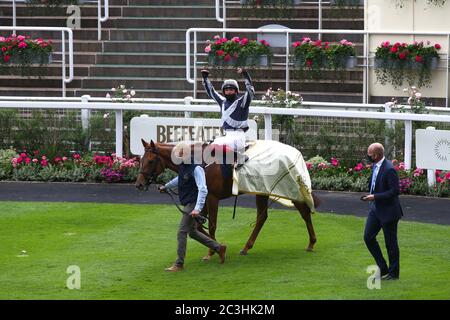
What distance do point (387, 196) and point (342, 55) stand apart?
9.45m

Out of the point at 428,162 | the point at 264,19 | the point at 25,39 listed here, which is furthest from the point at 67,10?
the point at 428,162

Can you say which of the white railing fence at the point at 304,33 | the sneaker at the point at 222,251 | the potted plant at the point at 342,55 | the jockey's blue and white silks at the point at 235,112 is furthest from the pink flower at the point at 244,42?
the sneaker at the point at 222,251

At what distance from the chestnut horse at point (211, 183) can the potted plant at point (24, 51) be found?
31.0 ft

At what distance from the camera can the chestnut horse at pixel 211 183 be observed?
14.6 m

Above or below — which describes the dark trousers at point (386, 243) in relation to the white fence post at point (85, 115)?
below

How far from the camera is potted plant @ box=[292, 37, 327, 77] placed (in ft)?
74.1

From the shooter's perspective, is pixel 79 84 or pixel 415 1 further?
pixel 79 84

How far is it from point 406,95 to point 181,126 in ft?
14.4

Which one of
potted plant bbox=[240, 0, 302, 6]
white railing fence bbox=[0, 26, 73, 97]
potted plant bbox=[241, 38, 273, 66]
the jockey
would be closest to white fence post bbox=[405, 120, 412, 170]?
potted plant bbox=[241, 38, 273, 66]

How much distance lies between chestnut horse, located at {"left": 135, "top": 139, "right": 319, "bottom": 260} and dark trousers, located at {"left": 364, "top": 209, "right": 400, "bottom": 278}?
5.64 feet

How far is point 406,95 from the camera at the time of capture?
2261cm

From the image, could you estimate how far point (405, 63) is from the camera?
22328 millimetres

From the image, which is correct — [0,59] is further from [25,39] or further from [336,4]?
[336,4]

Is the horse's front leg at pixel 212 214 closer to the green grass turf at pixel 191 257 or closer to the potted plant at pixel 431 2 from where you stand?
the green grass turf at pixel 191 257
